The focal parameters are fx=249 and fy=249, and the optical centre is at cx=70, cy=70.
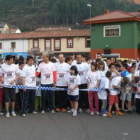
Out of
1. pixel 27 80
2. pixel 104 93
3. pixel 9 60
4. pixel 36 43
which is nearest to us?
pixel 9 60

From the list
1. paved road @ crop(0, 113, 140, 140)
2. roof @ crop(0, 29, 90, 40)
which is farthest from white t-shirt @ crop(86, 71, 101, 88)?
roof @ crop(0, 29, 90, 40)

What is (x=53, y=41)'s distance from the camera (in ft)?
147

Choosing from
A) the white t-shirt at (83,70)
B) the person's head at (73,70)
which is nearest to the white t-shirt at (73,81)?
the person's head at (73,70)

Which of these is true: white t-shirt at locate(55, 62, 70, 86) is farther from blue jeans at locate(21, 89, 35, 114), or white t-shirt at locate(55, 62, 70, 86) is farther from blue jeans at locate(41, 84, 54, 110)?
blue jeans at locate(21, 89, 35, 114)

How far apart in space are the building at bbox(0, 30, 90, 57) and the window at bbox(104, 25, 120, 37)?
13.4m

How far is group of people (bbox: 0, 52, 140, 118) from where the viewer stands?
753 cm

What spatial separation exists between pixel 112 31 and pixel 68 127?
23.2 meters

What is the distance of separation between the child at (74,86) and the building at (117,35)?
67.3ft

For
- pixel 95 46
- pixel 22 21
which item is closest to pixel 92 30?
pixel 95 46

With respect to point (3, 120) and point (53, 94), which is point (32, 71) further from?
point (3, 120)

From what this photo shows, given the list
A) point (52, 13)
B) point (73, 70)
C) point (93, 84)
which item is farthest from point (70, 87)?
point (52, 13)

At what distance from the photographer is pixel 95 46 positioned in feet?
95.7

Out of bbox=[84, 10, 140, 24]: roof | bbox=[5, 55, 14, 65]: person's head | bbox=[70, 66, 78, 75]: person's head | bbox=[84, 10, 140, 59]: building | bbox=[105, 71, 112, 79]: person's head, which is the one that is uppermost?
bbox=[84, 10, 140, 24]: roof

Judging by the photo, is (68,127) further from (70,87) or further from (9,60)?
(9,60)
